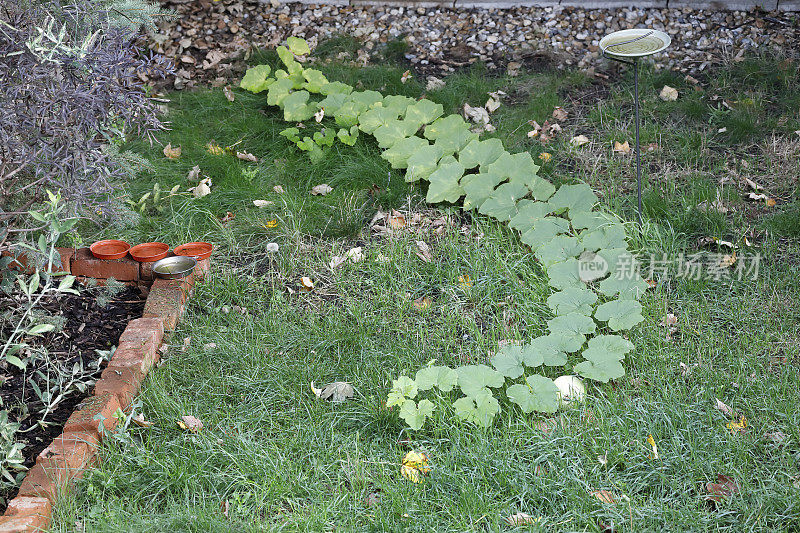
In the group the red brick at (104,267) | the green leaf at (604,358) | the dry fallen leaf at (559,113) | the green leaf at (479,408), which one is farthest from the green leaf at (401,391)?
the dry fallen leaf at (559,113)

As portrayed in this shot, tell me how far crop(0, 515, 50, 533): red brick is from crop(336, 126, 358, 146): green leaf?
8.73ft

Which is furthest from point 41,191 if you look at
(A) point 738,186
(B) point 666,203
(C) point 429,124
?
(A) point 738,186

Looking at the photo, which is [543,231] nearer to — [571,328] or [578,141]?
[571,328]

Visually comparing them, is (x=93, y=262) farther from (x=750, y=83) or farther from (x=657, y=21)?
(x=657, y=21)

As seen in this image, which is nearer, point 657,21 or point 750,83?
point 750,83

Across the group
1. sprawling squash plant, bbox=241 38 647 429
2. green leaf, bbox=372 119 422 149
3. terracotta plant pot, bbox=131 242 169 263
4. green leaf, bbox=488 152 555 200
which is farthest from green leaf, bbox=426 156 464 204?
terracotta plant pot, bbox=131 242 169 263

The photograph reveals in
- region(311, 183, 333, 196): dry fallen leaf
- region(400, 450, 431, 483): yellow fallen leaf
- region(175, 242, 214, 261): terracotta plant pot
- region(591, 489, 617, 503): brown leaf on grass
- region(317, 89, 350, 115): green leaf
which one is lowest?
region(591, 489, 617, 503): brown leaf on grass

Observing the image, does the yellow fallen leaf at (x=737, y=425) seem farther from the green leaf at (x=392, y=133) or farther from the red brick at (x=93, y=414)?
the green leaf at (x=392, y=133)

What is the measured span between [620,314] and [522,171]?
1057mm

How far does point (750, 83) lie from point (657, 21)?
1.15m

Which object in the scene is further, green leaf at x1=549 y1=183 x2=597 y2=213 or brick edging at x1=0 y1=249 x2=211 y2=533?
green leaf at x1=549 y1=183 x2=597 y2=213

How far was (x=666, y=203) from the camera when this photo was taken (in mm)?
3641

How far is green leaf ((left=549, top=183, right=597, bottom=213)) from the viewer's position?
11.7ft

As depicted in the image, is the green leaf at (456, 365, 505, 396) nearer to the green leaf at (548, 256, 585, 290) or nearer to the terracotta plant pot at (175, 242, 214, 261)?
the green leaf at (548, 256, 585, 290)
